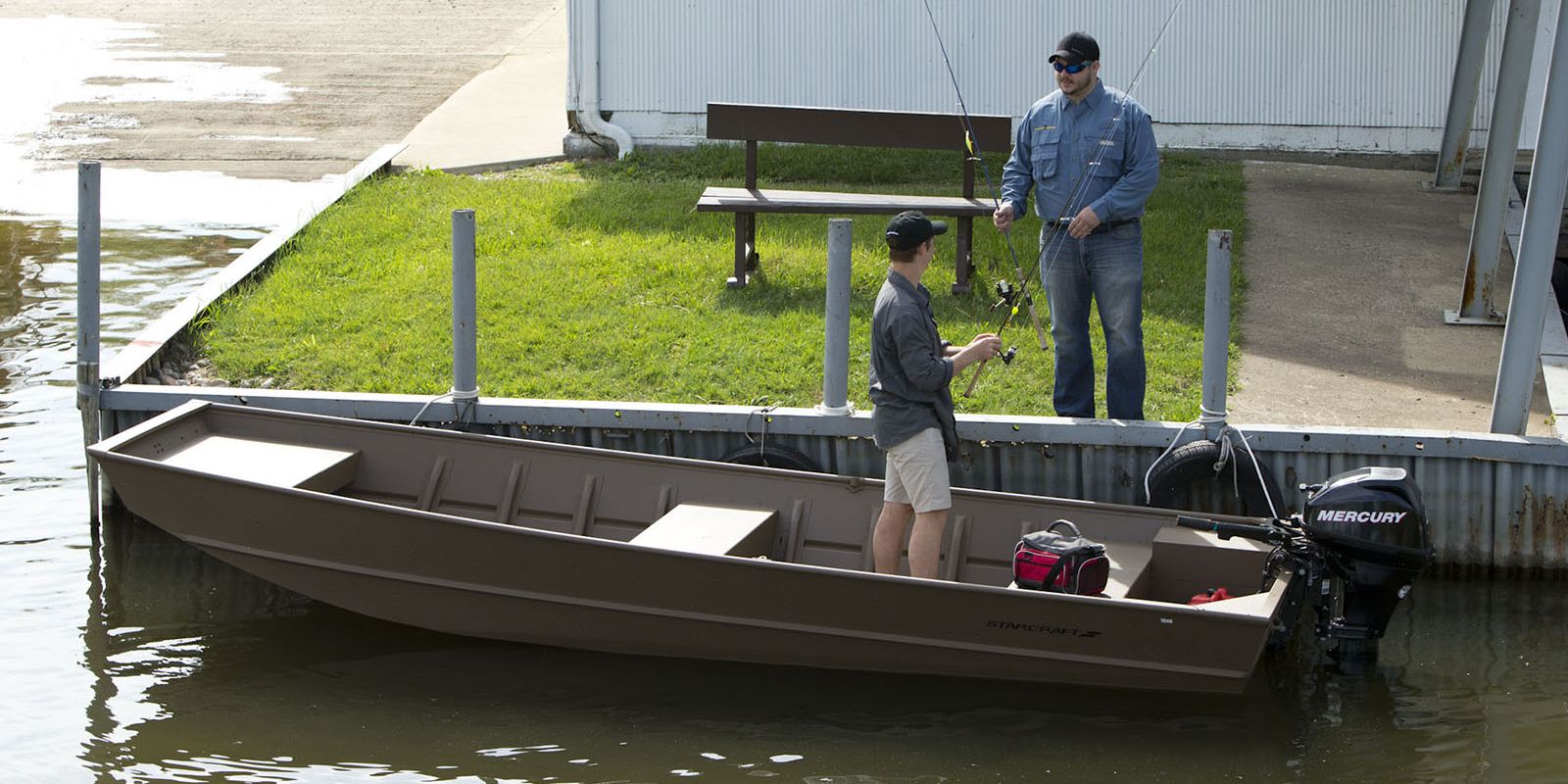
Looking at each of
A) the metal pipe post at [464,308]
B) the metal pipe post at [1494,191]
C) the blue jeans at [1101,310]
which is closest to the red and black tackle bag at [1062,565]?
the blue jeans at [1101,310]

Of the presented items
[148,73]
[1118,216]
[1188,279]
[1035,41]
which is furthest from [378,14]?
[1118,216]

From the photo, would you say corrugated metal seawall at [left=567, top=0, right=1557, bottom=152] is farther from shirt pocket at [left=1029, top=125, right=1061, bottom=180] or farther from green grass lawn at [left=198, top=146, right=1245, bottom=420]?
shirt pocket at [left=1029, top=125, right=1061, bottom=180]

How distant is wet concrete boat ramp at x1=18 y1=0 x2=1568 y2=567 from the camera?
24.9 feet

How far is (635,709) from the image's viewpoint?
21.6ft

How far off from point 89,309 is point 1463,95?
35.6 ft

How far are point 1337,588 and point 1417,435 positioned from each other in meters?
1.28

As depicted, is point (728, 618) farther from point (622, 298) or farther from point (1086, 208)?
point (622, 298)

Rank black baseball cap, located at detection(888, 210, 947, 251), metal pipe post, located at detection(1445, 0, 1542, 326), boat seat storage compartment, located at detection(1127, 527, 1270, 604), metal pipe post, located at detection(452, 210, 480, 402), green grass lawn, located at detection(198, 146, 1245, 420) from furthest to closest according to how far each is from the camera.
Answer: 1. metal pipe post, located at detection(1445, 0, 1542, 326)
2. green grass lawn, located at detection(198, 146, 1245, 420)
3. metal pipe post, located at detection(452, 210, 480, 402)
4. boat seat storage compartment, located at detection(1127, 527, 1270, 604)
5. black baseball cap, located at detection(888, 210, 947, 251)

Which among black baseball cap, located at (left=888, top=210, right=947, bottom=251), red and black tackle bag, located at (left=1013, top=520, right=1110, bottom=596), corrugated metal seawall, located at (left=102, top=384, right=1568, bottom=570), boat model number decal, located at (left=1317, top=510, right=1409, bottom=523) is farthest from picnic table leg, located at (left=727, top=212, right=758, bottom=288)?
boat model number decal, located at (left=1317, top=510, right=1409, bottom=523)

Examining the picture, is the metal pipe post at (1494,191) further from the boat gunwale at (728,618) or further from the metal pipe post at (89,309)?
the metal pipe post at (89,309)

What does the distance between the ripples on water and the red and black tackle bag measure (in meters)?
0.47

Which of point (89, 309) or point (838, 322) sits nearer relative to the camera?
point (838, 322)

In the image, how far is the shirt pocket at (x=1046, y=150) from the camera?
766cm

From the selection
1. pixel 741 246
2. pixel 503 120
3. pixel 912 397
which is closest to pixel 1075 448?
pixel 912 397
